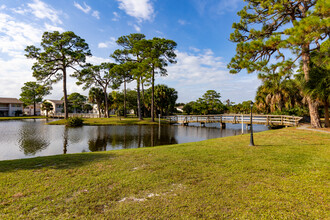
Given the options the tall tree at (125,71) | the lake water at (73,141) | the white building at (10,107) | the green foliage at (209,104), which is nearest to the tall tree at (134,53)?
the tall tree at (125,71)

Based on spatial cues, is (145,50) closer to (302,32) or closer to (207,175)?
(302,32)

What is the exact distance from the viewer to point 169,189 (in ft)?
13.7

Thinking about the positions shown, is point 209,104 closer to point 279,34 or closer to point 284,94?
point 284,94

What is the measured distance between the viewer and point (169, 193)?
3.97 meters

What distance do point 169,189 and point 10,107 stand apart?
80.3 metres

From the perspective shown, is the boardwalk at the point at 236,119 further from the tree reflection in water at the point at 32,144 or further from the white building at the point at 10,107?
the white building at the point at 10,107

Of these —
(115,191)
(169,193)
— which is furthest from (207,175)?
(115,191)

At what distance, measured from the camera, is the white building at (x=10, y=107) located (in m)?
59.9

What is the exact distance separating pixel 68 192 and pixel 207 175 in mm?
3691

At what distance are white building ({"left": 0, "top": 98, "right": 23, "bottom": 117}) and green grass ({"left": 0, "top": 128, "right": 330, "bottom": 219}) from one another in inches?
2863

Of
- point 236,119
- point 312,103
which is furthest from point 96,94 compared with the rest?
point 312,103

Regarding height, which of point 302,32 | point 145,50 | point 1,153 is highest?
point 145,50

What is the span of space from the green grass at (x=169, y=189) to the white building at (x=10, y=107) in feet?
239

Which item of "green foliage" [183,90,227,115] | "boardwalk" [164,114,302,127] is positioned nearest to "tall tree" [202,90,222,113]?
"green foliage" [183,90,227,115]
